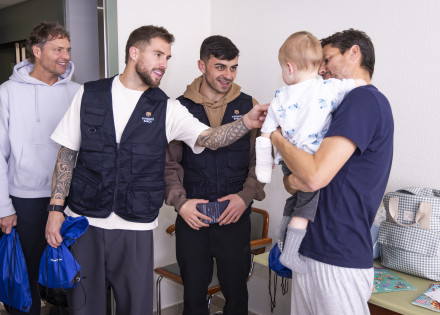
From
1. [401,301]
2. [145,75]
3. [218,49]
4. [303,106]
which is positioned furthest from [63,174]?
[401,301]

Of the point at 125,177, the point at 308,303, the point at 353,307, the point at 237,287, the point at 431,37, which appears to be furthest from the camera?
the point at 237,287

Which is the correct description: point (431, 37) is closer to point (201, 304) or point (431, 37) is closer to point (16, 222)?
point (201, 304)

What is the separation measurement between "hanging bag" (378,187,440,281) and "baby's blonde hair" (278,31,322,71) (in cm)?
93

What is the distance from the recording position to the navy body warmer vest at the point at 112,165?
2170 mm

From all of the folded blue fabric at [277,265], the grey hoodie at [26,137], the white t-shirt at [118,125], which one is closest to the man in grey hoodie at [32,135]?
the grey hoodie at [26,137]

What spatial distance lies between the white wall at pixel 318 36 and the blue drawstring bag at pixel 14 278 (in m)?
1.24

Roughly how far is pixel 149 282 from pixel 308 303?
963 mm

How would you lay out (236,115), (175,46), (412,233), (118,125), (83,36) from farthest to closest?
(175,46), (83,36), (236,115), (118,125), (412,233)

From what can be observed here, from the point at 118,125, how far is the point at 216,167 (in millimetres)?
633

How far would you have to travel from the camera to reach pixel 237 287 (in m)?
2.55

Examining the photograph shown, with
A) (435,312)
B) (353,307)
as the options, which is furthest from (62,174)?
(435,312)

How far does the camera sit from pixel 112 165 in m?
2.18

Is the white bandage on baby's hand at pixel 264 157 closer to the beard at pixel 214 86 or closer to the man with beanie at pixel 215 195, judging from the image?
the man with beanie at pixel 215 195

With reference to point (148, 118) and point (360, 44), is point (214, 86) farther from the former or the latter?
point (360, 44)
